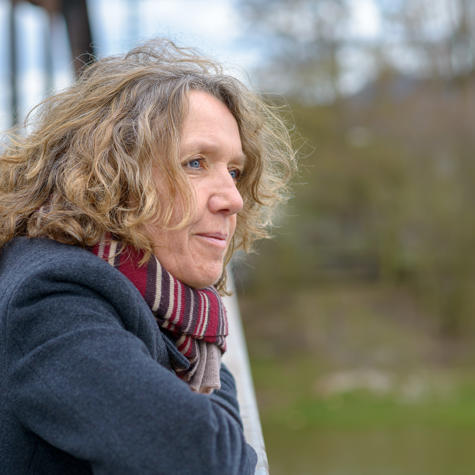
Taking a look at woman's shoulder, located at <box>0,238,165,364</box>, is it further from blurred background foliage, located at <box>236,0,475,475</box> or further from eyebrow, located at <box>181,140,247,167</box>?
blurred background foliage, located at <box>236,0,475,475</box>

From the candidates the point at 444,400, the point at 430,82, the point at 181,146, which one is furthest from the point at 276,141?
the point at 430,82

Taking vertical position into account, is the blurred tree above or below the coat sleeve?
below

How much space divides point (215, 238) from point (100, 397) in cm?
46

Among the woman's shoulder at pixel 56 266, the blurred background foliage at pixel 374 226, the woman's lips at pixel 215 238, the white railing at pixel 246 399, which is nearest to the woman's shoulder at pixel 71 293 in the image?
the woman's shoulder at pixel 56 266

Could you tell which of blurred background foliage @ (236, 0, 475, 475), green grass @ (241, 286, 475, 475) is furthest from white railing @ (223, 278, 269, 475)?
blurred background foliage @ (236, 0, 475, 475)

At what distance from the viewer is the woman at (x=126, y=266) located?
1.00 metres

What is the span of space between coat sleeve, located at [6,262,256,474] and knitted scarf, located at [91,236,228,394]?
0.18 m

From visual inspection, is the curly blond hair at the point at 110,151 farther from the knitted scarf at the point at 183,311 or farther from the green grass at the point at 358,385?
the green grass at the point at 358,385

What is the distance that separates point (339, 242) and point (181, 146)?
14.4 m

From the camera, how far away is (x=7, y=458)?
1.10 metres

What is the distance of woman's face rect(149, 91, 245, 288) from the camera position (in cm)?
133

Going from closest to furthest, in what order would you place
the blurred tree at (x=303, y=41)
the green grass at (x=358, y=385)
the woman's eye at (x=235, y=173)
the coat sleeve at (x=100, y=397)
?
1. the coat sleeve at (x=100, y=397)
2. the woman's eye at (x=235, y=173)
3. the green grass at (x=358, y=385)
4. the blurred tree at (x=303, y=41)

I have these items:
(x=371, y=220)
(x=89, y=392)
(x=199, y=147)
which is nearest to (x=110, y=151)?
(x=199, y=147)

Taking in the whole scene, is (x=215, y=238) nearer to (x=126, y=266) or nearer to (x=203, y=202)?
(x=203, y=202)
